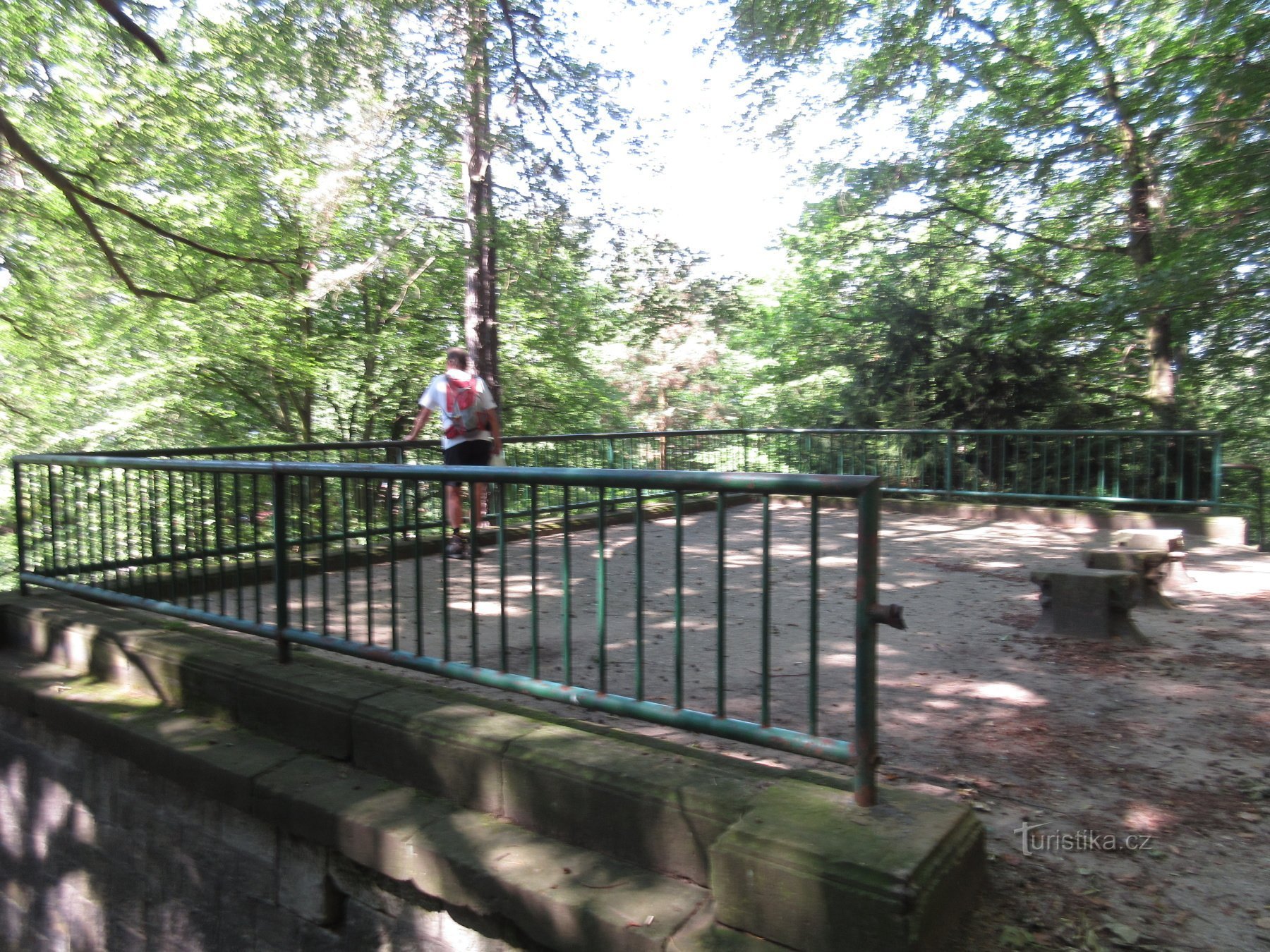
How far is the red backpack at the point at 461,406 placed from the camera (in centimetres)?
707

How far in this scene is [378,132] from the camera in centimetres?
1246

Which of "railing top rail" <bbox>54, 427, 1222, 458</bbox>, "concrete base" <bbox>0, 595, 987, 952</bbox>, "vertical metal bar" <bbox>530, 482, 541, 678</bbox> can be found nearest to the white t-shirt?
"railing top rail" <bbox>54, 427, 1222, 458</bbox>

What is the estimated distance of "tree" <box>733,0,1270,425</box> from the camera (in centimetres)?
913

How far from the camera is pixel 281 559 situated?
157 inches

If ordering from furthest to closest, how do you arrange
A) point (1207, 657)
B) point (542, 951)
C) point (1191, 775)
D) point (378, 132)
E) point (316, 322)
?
point (316, 322)
point (378, 132)
point (1207, 657)
point (1191, 775)
point (542, 951)

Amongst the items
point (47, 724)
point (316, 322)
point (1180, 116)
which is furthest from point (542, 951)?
point (316, 322)

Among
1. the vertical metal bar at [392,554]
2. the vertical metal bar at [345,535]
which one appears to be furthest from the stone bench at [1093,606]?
the vertical metal bar at [345,535]

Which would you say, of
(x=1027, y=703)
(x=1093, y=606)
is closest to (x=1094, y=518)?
(x=1093, y=606)

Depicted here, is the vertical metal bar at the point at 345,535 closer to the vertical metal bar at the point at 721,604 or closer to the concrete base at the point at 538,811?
the concrete base at the point at 538,811

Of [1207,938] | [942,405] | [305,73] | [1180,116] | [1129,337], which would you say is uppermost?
[305,73]

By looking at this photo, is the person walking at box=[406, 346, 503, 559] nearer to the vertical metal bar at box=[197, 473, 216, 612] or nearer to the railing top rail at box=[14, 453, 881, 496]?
the vertical metal bar at box=[197, 473, 216, 612]

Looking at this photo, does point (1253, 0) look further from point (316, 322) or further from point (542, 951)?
point (316, 322)

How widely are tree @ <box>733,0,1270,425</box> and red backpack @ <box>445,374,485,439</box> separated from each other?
26.3 ft

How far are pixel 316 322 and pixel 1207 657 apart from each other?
15.9m
